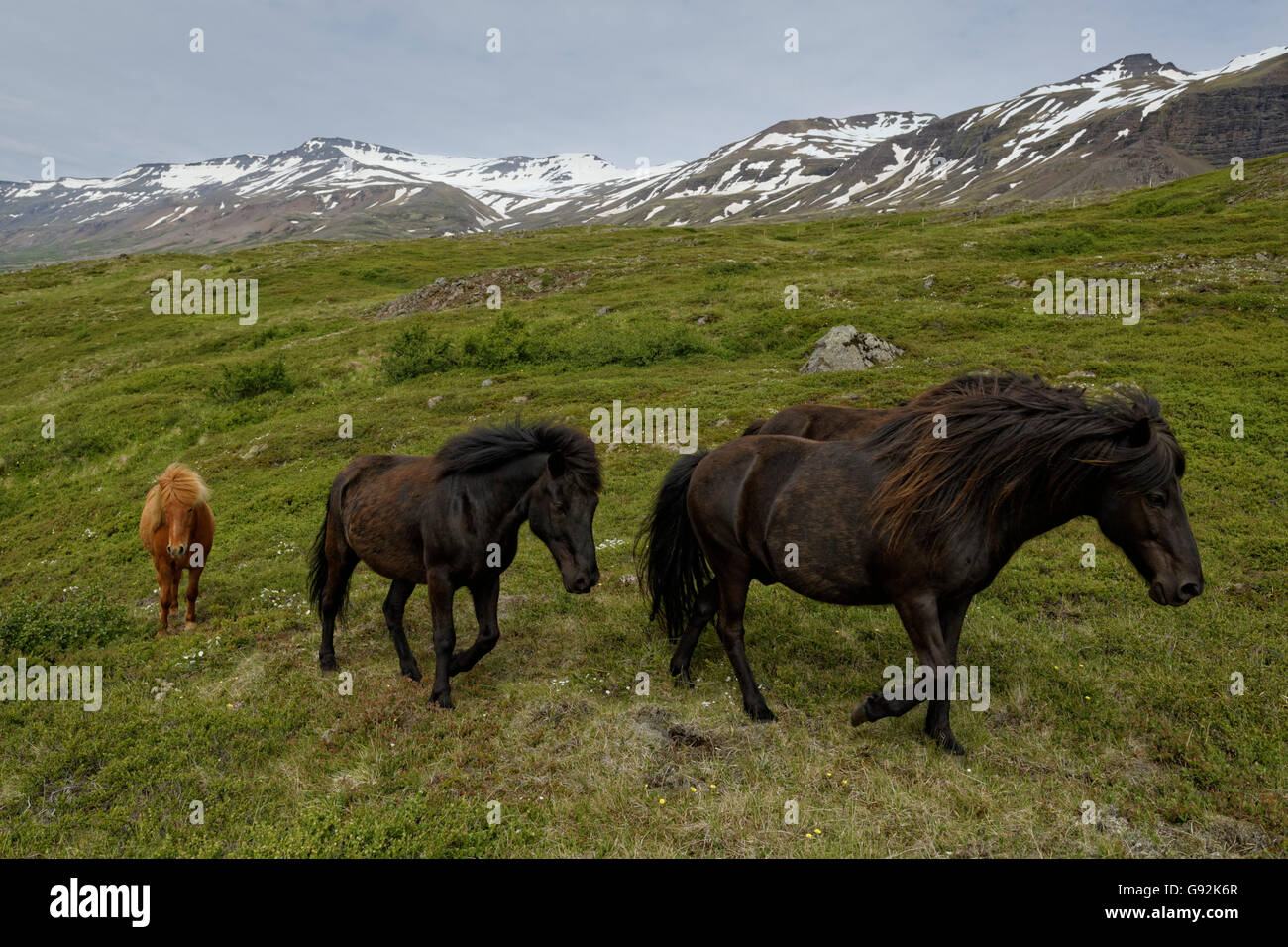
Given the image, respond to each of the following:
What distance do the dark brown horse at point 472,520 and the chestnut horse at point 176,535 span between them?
3831 millimetres

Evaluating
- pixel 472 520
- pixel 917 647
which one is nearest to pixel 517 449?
pixel 472 520

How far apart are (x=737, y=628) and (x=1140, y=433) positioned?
4.39 meters

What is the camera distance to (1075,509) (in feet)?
20.1

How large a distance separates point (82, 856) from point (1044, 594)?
12244 mm

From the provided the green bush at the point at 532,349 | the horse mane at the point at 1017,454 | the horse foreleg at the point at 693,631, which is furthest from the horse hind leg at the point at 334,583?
the green bush at the point at 532,349

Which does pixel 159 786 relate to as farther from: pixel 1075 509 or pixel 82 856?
pixel 1075 509

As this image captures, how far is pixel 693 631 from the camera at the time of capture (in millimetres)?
8219

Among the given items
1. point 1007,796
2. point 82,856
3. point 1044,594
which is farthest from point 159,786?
point 1044,594

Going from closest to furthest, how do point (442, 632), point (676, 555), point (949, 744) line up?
point (949, 744), point (442, 632), point (676, 555)

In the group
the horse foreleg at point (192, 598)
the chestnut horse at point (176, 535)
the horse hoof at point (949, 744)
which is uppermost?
the chestnut horse at point (176, 535)

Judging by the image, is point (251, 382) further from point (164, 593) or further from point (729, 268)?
point (729, 268)

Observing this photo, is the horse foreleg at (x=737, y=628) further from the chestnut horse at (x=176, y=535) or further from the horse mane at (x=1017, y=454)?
the chestnut horse at (x=176, y=535)

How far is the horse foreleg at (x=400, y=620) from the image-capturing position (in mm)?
8703
